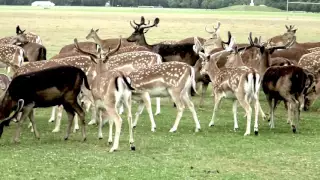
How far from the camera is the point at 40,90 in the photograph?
11.3 meters

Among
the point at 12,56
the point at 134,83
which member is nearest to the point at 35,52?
the point at 12,56

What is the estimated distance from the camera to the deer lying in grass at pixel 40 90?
11.3 meters

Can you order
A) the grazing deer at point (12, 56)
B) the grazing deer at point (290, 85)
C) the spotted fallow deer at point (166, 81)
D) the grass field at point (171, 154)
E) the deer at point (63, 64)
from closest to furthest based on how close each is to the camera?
1. the grass field at point (171, 154)
2. the spotted fallow deer at point (166, 81)
3. the grazing deer at point (290, 85)
4. the deer at point (63, 64)
5. the grazing deer at point (12, 56)

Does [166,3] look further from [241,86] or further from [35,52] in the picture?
[241,86]

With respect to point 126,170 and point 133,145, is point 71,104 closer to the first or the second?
point 133,145

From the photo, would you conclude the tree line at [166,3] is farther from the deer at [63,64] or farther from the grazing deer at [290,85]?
the deer at [63,64]

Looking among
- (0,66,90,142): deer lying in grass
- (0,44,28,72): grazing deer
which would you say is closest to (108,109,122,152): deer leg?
(0,66,90,142): deer lying in grass

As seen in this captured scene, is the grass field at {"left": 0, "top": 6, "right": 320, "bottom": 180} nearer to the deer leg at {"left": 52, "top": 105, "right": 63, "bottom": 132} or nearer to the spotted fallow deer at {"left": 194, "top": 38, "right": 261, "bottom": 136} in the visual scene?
the deer leg at {"left": 52, "top": 105, "right": 63, "bottom": 132}

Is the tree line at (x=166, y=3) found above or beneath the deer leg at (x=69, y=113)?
beneath

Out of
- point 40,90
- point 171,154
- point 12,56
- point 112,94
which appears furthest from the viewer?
point 12,56

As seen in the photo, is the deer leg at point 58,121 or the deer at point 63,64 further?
the deer at point 63,64

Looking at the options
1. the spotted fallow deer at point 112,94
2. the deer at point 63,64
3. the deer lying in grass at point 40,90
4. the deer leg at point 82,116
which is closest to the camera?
the spotted fallow deer at point 112,94

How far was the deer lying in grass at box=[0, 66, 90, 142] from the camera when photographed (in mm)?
11312

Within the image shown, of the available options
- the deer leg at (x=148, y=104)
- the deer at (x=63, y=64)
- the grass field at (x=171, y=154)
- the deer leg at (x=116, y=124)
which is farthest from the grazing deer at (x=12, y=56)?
the deer leg at (x=116, y=124)
